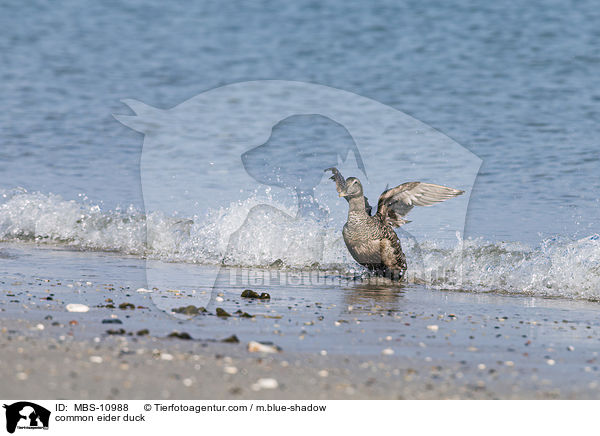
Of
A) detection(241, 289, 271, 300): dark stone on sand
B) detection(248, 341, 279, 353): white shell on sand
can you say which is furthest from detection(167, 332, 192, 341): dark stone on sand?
detection(241, 289, 271, 300): dark stone on sand

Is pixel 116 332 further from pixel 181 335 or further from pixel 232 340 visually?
pixel 232 340

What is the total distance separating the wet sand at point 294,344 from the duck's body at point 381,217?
27.4 inches

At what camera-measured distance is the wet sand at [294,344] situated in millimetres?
3102

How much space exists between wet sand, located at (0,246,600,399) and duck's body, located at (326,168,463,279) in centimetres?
70

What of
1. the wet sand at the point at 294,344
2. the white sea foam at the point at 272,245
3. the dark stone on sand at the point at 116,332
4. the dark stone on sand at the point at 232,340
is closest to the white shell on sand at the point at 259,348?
the wet sand at the point at 294,344

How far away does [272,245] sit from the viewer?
865 centimetres

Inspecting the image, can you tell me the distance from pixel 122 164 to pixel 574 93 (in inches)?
388

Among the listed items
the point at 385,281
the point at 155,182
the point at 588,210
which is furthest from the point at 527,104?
the point at 385,281

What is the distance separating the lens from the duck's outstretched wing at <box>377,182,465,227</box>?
22.5 ft

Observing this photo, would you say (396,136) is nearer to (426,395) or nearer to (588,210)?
(588,210)

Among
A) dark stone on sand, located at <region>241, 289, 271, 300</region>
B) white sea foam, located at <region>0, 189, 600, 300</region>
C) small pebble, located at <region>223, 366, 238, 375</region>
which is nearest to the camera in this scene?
small pebble, located at <region>223, 366, 238, 375</region>

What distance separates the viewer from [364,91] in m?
17.0
